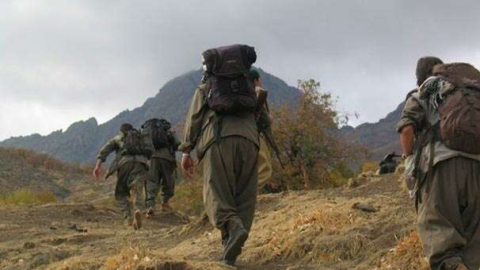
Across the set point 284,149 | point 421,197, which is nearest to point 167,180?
point 421,197

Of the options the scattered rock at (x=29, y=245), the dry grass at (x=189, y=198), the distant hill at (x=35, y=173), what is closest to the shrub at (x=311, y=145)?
the dry grass at (x=189, y=198)

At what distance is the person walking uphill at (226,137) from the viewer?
6602 mm

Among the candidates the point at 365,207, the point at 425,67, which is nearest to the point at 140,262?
the point at 425,67

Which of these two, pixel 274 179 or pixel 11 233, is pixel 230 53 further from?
pixel 274 179

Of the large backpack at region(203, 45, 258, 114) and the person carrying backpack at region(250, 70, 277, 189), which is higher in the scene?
the large backpack at region(203, 45, 258, 114)

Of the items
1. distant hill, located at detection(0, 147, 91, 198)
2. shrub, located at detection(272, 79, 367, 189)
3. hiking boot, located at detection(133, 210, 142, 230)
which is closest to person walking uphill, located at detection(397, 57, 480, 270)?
hiking boot, located at detection(133, 210, 142, 230)

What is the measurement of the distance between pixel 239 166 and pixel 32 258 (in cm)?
368

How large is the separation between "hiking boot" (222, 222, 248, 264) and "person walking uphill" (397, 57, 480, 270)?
1637 millimetres

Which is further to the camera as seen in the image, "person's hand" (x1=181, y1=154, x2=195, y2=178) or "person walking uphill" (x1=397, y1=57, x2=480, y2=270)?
"person's hand" (x1=181, y1=154, x2=195, y2=178)

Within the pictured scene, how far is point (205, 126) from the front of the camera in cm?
686

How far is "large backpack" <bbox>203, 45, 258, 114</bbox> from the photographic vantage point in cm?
663

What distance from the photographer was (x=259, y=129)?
7344 mm

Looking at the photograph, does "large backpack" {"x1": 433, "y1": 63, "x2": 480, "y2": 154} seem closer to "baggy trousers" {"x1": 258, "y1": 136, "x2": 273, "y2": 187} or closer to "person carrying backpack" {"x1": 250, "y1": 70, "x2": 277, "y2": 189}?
"person carrying backpack" {"x1": 250, "y1": 70, "x2": 277, "y2": 189}

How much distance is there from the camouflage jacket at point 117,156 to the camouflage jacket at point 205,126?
21.7 ft
